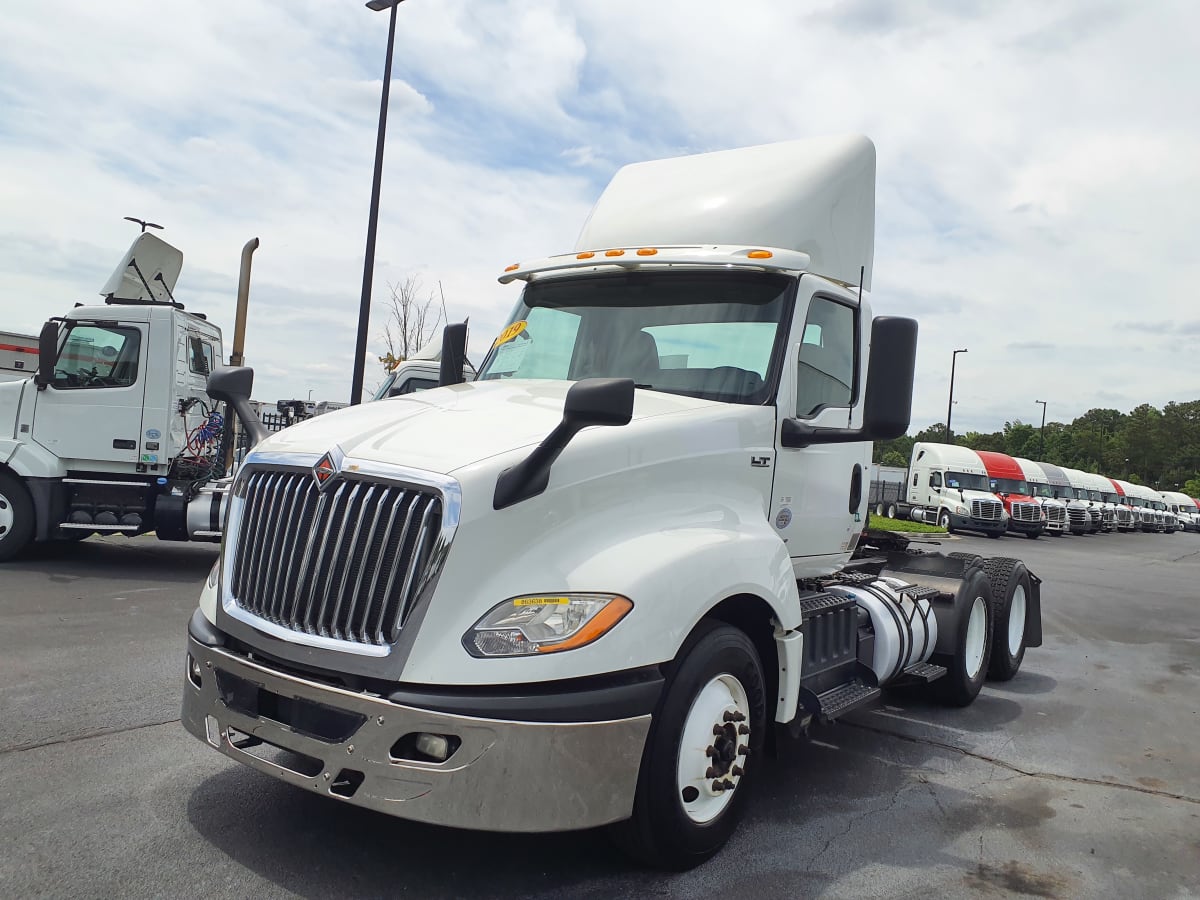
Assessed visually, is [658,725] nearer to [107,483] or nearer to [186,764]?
[186,764]

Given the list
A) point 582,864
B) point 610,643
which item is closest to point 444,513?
point 610,643

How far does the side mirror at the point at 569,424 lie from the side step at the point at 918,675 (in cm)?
350

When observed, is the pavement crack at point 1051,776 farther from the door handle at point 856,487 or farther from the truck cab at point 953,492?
the truck cab at point 953,492

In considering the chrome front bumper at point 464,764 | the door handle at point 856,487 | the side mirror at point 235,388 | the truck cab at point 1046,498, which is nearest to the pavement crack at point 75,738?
the side mirror at point 235,388

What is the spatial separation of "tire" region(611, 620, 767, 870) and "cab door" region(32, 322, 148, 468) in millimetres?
8923

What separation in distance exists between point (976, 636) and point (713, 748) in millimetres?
4081

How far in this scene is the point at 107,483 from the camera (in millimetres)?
10617

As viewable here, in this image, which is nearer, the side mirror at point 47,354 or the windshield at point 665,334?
the windshield at point 665,334

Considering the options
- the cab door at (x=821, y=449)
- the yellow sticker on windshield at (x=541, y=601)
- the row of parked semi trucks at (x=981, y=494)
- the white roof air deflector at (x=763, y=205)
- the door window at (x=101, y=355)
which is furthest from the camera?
the row of parked semi trucks at (x=981, y=494)

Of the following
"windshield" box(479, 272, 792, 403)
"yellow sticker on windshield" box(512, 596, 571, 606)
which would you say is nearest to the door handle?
"windshield" box(479, 272, 792, 403)

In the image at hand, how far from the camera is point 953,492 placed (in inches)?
1411

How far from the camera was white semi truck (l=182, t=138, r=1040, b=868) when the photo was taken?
310 centimetres

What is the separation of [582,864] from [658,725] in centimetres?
72

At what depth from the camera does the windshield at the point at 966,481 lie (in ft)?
119
